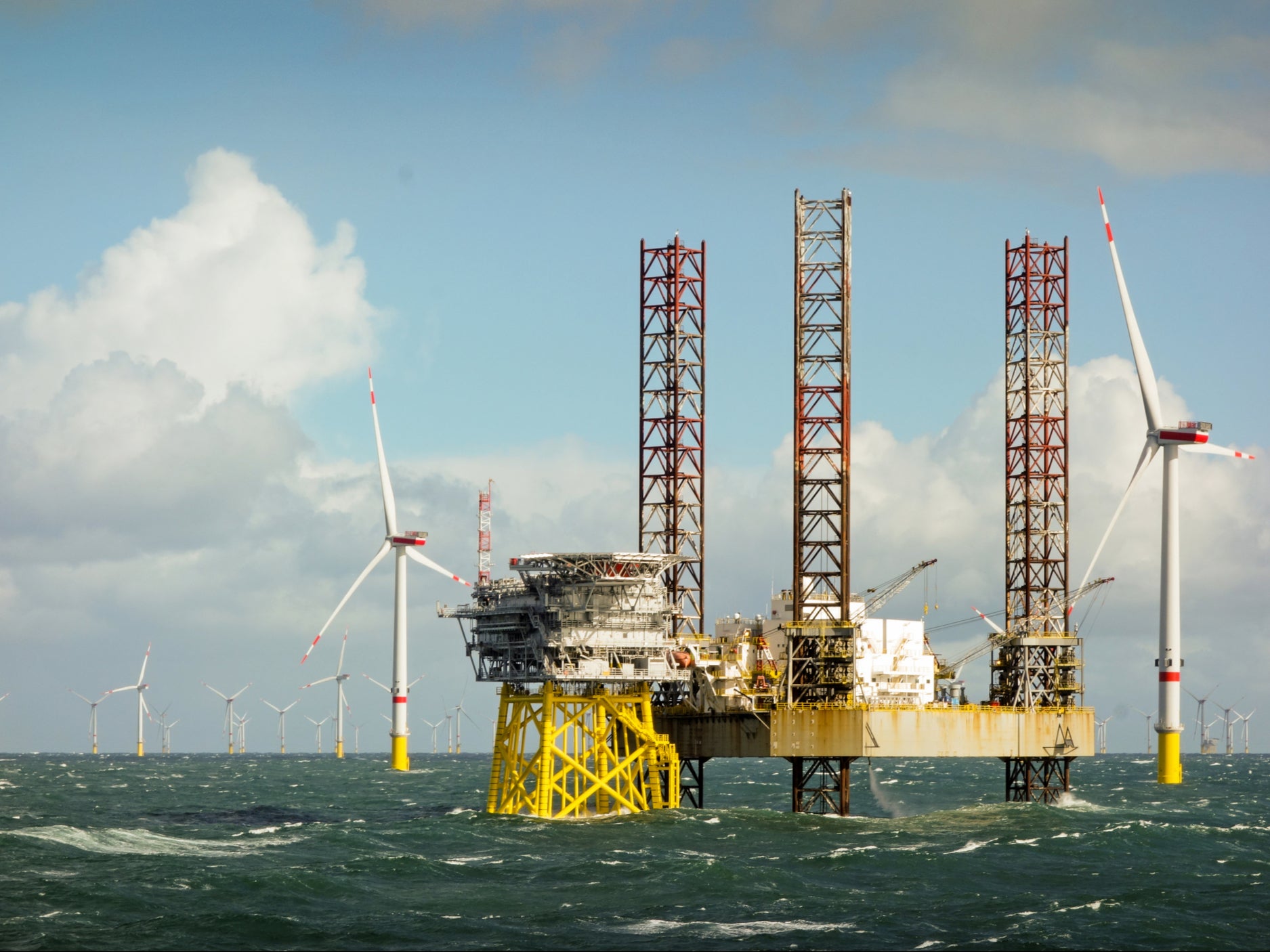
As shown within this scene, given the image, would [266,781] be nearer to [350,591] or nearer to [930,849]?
[350,591]

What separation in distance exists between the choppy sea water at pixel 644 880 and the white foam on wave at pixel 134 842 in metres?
0.33

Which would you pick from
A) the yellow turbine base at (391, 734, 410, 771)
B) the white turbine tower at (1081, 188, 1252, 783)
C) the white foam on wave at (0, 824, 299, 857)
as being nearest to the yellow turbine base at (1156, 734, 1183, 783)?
the white turbine tower at (1081, 188, 1252, 783)

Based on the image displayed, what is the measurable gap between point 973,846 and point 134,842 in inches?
1577

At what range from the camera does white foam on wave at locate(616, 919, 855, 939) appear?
2085 inches

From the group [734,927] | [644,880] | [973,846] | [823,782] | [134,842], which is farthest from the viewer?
[823,782]

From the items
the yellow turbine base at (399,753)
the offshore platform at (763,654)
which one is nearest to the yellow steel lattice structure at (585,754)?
the offshore platform at (763,654)

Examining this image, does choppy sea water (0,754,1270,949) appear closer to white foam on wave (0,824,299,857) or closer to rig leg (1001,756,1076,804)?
white foam on wave (0,824,299,857)

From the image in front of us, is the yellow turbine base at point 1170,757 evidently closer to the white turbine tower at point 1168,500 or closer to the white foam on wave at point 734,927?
the white turbine tower at point 1168,500

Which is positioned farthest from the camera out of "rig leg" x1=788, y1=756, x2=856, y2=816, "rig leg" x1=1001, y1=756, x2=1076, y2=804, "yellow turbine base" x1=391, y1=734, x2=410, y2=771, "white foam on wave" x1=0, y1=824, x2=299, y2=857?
"yellow turbine base" x1=391, y1=734, x2=410, y2=771

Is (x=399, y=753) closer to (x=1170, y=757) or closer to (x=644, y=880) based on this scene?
(x=1170, y=757)

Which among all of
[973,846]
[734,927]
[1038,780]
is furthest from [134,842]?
[1038,780]

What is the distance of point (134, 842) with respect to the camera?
80.8 m

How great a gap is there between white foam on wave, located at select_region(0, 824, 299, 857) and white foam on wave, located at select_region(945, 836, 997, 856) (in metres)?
31.6

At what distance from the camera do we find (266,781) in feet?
604
